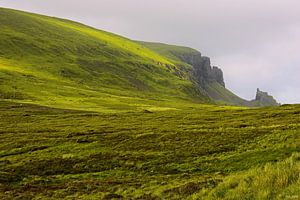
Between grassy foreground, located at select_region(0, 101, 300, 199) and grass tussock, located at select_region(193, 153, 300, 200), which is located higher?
grass tussock, located at select_region(193, 153, 300, 200)

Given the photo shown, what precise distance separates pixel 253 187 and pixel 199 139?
1364 inches

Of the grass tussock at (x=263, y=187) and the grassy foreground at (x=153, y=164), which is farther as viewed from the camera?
the grassy foreground at (x=153, y=164)

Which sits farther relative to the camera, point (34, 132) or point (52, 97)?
point (52, 97)

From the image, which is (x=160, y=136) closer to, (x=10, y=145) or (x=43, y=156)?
(x=43, y=156)

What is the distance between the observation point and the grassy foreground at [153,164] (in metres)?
23.4

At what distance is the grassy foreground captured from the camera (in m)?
23.4

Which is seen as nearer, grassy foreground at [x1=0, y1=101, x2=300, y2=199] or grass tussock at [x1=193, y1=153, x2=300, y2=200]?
grass tussock at [x1=193, y1=153, x2=300, y2=200]

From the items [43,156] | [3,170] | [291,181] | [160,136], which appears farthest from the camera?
[160,136]

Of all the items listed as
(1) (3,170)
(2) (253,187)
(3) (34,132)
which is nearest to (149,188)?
(2) (253,187)

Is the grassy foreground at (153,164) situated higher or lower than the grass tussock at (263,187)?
lower

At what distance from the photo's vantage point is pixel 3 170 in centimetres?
4609

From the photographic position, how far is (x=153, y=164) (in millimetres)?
43875

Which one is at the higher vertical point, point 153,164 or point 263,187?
point 263,187

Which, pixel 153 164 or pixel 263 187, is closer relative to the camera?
pixel 263 187
